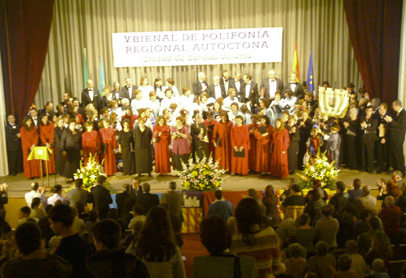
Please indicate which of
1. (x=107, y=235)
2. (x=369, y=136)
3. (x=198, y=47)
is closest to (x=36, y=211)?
(x=107, y=235)

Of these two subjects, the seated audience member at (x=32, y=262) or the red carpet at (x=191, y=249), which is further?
the red carpet at (x=191, y=249)

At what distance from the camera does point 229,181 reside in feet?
37.2

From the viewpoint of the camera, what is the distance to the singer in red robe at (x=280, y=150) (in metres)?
11.1

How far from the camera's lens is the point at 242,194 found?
9977mm

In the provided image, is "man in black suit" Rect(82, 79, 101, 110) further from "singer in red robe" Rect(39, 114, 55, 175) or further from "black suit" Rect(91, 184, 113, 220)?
"black suit" Rect(91, 184, 113, 220)

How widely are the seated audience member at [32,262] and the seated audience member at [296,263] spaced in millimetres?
2628

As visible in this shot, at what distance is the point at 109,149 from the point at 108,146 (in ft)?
0.26

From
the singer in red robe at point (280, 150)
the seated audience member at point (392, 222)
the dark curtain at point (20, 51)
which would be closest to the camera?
the seated audience member at point (392, 222)

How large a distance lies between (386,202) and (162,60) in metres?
10.3

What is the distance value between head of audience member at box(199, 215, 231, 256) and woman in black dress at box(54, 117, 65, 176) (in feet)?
29.5

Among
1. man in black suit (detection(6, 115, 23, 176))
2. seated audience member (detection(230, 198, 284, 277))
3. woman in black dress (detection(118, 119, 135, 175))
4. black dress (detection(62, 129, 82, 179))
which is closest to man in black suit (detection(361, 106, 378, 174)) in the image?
woman in black dress (detection(118, 119, 135, 175))

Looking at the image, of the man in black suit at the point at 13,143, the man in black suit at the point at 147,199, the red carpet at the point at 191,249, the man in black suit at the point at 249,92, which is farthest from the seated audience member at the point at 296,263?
the man in black suit at the point at 249,92

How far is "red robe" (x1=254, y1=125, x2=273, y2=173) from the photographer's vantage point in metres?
11.3

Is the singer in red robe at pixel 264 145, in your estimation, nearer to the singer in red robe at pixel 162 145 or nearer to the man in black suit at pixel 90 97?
the singer in red robe at pixel 162 145
